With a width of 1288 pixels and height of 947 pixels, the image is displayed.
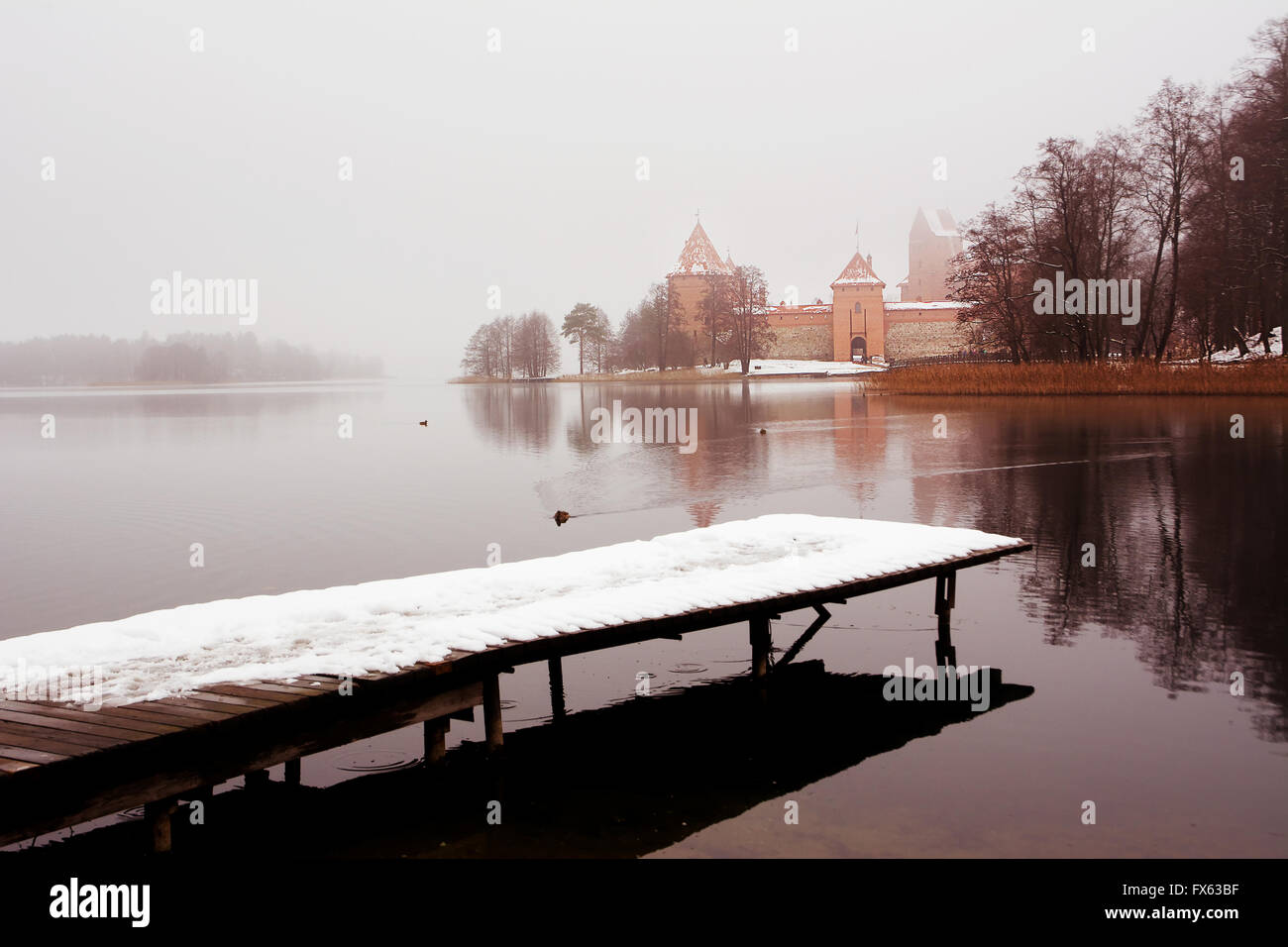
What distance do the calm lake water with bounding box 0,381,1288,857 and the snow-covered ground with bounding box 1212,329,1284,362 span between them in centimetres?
1557

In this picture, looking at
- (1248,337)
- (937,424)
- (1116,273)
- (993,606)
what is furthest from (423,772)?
(1116,273)

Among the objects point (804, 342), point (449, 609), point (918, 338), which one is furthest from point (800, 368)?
point (449, 609)

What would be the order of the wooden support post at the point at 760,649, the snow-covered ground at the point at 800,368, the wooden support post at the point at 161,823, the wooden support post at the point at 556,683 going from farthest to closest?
the snow-covered ground at the point at 800,368 < the wooden support post at the point at 760,649 < the wooden support post at the point at 556,683 < the wooden support post at the point at 161,823

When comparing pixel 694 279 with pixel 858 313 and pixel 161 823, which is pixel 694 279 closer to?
pixel 858 313

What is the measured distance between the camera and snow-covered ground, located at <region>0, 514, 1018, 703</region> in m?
5.93

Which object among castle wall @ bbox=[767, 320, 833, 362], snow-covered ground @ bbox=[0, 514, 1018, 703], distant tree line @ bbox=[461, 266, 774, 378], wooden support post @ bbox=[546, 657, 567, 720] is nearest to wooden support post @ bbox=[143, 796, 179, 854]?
snow-covered ground @ bbox=[0, 514, 1018, 703]

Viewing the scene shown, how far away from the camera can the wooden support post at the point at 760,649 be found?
7.96 metres

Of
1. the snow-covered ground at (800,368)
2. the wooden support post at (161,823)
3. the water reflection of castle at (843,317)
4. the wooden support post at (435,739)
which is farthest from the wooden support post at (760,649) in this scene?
the water reflection of castle at (843,317)

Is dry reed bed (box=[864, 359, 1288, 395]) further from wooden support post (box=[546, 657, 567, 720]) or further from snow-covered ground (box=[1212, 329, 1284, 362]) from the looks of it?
wooden support post (box=[546, 657, 567, 720])

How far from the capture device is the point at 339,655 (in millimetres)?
6027

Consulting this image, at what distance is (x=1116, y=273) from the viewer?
62875 mm

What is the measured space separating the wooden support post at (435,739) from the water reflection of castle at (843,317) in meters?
98.1

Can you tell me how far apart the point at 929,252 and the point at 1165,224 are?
102 m

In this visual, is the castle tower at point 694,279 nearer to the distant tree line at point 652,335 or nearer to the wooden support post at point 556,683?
the distant tree line at point 652,335
